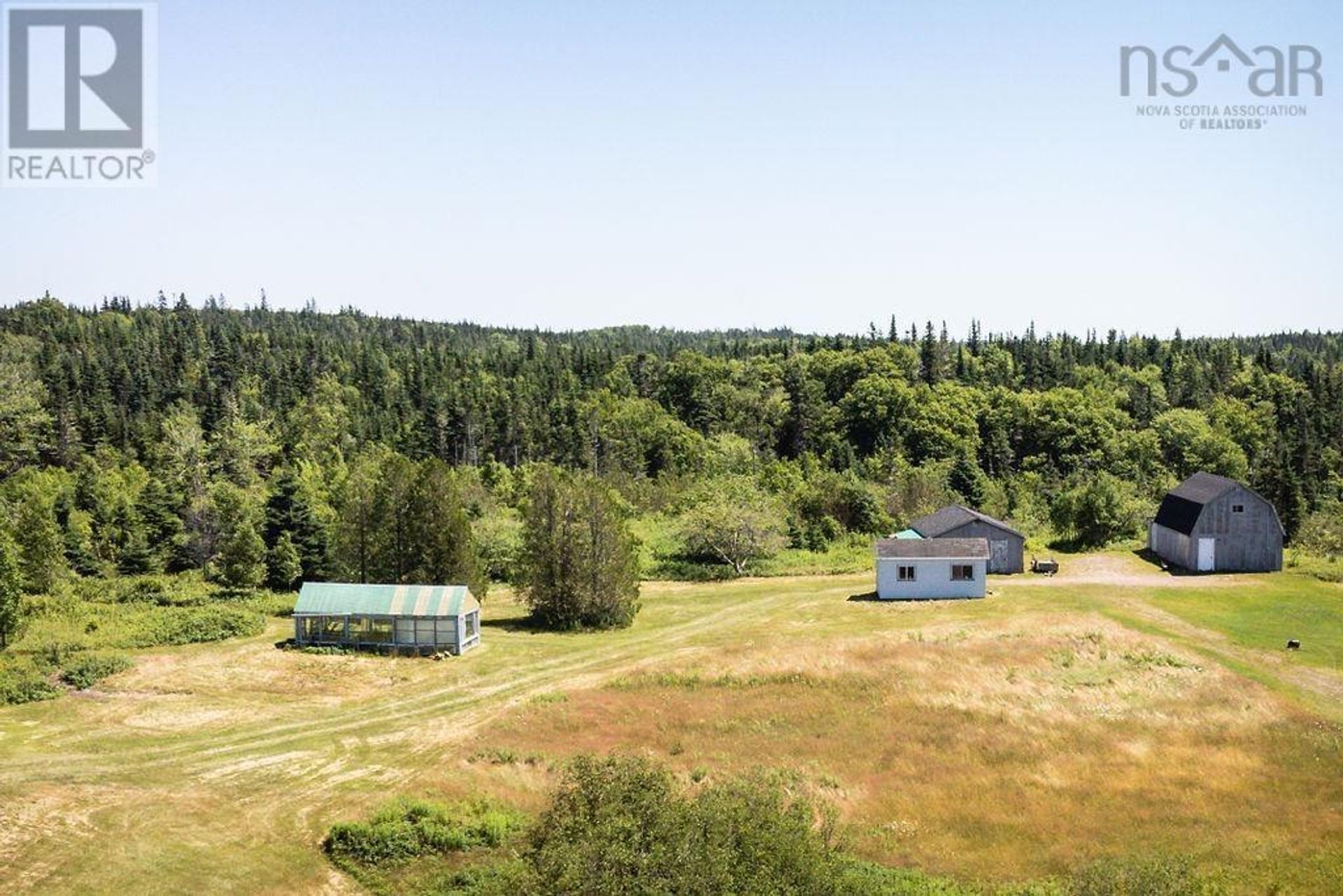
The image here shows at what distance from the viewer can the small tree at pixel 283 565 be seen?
7388 cm

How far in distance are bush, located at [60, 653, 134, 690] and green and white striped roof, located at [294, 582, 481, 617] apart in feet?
28.9

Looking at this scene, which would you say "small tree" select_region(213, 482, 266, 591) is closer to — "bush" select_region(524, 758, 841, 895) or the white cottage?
the white cottage

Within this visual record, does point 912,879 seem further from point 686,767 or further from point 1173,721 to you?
point 1173,721

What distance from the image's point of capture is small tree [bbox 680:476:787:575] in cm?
8006

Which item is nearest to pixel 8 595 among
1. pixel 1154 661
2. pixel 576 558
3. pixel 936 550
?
pixel 576 558

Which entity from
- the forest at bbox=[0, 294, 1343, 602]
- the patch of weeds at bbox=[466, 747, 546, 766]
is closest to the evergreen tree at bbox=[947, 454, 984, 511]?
the forest at bbox=[0, 294, 1343, 602]

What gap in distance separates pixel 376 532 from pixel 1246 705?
4967 cm

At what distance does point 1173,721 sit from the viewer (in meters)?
41.4

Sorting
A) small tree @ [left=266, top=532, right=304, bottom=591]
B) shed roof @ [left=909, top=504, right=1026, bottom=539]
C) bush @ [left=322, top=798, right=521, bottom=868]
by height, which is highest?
shed roof @ [left=909, top=504, right=1026, bottom=539]

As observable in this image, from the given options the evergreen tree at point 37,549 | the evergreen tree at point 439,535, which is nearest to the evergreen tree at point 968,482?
the evergreen tree at point 439,535

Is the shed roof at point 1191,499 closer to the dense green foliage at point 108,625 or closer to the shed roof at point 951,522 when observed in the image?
the shed roof at point 951,522

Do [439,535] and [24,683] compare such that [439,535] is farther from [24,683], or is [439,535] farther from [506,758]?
[506,758]

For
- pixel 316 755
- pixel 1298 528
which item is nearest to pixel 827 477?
pixel 1298 528

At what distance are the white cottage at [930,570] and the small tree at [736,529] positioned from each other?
16534 mm
